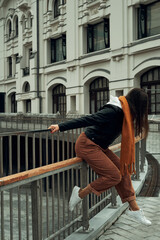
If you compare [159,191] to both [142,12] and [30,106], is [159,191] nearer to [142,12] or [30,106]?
[142,12]

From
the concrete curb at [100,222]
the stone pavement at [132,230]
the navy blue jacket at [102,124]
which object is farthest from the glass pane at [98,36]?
the navy blue jacket at [102,124]

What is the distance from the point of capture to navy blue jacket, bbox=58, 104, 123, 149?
3131 millimetres

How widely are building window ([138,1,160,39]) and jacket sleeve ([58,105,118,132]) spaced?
17257 mm

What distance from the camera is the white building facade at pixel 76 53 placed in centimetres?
1958

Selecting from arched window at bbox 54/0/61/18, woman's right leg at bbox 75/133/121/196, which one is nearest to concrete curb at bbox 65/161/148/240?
woman's right leg at bbox 75/133/121/196

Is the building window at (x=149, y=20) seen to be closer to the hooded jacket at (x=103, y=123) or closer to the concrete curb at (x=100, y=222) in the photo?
the concrete curb at (x=100, y=222)

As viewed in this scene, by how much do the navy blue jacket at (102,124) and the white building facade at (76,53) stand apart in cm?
988

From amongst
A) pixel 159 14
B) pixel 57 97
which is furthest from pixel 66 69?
pixel 159 14

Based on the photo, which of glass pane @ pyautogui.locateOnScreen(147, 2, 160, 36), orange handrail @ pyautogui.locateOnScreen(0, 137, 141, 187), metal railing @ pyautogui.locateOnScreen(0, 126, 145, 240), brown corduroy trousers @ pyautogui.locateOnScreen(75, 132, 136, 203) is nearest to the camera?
orange handrail @ pyautogui.locateOnScreen(0, 137, 141, 187)

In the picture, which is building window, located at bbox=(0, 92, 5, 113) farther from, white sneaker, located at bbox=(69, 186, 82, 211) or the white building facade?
white sneaker, located at bbox=(69, 186, 82, 211)

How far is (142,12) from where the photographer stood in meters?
19.5

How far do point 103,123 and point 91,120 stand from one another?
0.13 metres

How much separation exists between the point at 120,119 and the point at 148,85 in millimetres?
17058

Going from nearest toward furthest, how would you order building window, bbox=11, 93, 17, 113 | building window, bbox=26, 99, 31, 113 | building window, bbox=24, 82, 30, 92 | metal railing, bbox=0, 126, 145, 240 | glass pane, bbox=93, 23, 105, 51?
metal railing, bbox=0, 126, 145, 240
glass pane, bbox=93, 23, 105, 51
building window, bbox=26, 99, 31, 113
building window, bbox=24, 82, 30, 92
building window, bbox=11, 93, 17, 113
